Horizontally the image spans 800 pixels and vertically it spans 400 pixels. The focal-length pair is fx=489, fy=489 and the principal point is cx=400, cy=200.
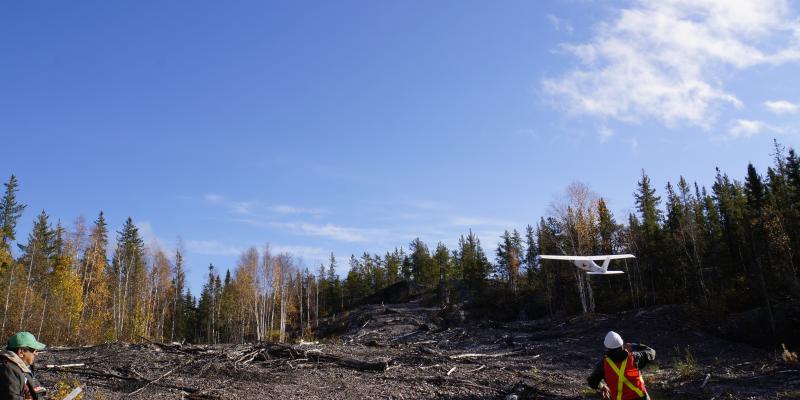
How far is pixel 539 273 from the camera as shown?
50.1 meters

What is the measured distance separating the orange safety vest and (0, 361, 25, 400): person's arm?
617cm

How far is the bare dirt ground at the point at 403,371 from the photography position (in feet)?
36.6

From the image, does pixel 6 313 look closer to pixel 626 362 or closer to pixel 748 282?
pixel 626 362

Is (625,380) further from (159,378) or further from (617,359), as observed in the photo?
(159,378)

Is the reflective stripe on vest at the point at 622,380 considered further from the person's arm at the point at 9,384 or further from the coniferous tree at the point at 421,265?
the coniferous tree at the point at 421,265

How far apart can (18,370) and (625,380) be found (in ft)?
20.8

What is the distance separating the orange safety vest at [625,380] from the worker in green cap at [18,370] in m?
6.18

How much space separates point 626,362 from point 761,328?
62.1ft

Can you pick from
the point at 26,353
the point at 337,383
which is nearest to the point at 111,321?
the point at 337,383

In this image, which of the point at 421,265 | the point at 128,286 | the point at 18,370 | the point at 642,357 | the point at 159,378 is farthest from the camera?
the point at 421,265

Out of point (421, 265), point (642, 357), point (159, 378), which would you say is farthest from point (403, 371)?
point (421, 265)

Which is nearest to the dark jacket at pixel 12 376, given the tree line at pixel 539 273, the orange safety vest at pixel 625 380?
the orange safety vest at pixel 625 380

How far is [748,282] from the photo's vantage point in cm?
2706

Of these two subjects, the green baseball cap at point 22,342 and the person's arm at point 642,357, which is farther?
the person's arm at point 642,357
